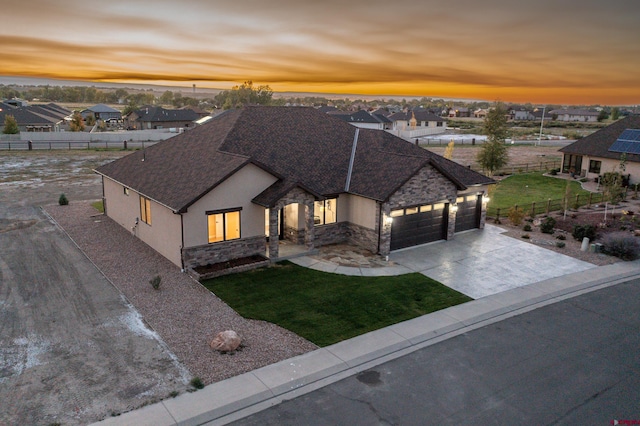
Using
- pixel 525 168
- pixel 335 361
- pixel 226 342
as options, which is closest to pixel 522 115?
pixel 525 168

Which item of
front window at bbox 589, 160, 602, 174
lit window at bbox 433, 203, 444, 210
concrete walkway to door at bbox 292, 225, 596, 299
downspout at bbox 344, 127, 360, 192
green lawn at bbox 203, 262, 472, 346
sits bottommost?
green lawn at bbox 203, 262, 472, 346

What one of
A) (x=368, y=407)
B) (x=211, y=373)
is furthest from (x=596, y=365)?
(x=211, y=373)

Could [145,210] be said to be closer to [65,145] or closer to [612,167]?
[612,167]

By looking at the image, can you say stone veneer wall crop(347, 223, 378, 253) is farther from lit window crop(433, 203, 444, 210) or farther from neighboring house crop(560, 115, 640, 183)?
neighboring house crop(560, 115, 640, 183)

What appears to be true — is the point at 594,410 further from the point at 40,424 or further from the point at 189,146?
the point at 189,146

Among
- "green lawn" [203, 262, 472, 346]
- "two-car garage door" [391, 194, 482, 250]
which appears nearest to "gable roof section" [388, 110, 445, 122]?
"two-car garage door" [391, 194, 482, 250]
